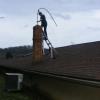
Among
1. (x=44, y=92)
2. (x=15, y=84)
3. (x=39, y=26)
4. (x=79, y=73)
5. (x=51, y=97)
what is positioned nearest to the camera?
(x=79, y=73)

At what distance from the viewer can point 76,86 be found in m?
13.7

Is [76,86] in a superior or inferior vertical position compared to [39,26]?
inferior

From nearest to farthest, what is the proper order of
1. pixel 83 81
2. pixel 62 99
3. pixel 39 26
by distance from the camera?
pixel 83 81 → pixel 62 99 → pixel 39 26

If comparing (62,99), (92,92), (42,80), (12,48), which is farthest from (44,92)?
(12,48)

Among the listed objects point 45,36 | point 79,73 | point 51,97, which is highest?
point 45,36

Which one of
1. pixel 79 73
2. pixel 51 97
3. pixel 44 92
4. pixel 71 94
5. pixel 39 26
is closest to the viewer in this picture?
pixel 79 73

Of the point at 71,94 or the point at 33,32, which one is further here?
the point at 33,32

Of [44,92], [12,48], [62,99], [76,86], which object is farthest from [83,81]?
[12,48]

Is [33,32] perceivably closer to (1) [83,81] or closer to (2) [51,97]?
(2) [51,97]

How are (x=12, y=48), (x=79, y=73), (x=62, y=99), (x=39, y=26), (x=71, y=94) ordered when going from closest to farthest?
(x=79, y=73) < (x=71, y=94) < (x=62, y=99) < (x=39, y=26) < (x=12, y=48)

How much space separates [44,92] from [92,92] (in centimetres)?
618

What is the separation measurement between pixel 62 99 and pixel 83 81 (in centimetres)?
354

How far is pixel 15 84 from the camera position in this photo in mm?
21953

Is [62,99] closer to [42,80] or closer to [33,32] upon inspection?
[42,80]
